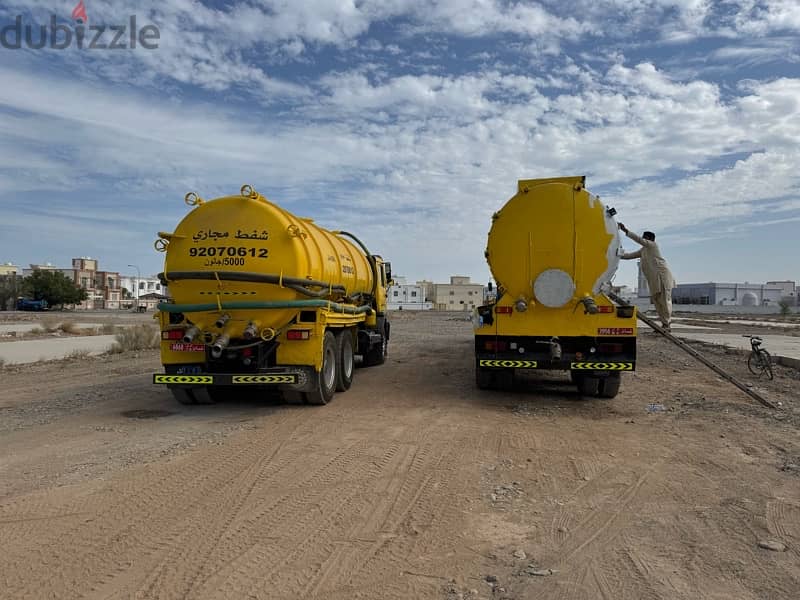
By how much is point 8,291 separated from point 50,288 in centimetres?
850

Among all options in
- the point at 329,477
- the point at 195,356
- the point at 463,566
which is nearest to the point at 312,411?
the point at 195,356

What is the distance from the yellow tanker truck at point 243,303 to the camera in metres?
8.37

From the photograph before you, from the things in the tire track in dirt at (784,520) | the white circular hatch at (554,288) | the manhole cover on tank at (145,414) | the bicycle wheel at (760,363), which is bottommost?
the manhole cover on tank at (145,414)

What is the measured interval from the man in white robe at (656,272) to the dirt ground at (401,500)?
3.91m

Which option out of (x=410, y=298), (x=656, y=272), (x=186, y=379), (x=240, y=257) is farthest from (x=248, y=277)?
(x=410, y=298)

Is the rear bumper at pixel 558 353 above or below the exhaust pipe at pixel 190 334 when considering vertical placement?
below

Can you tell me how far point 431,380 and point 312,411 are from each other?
3.86 metres

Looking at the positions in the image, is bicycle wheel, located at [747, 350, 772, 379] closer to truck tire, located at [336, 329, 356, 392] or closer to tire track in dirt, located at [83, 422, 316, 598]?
truck tire, located at [336, 329, 356, 392]

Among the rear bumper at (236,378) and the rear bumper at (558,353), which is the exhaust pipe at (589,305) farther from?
the rear bumper at (236,378)

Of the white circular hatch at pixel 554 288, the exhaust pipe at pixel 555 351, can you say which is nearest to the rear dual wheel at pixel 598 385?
the exhaust pipe at pixel 555 351

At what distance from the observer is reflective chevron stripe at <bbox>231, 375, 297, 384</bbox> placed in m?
8.20

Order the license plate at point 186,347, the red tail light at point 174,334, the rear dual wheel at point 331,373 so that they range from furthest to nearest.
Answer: the rear dual wheel at point 331,373 < the red tail light at point 174,334 < the license plate at point 186,347

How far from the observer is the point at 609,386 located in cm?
Answer: 971

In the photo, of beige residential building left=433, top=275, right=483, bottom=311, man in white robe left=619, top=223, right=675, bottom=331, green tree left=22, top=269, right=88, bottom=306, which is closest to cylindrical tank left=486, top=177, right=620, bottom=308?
man in white robe left=619, top=223, right=675, bottom=331
